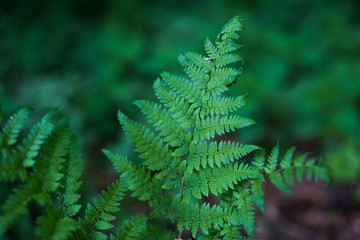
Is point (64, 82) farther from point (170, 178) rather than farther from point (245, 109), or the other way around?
point (170, 178)

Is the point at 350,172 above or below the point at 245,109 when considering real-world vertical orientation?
below

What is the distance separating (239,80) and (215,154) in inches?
136

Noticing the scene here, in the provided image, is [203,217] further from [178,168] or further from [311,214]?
[311,214]

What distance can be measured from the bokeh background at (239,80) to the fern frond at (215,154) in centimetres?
190

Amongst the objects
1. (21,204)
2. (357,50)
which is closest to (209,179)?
(21,204)

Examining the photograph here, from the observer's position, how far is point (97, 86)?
4711mm

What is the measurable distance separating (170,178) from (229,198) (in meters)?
0.30

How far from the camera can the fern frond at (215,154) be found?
133cm

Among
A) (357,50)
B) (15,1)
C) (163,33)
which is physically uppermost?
(357,50)

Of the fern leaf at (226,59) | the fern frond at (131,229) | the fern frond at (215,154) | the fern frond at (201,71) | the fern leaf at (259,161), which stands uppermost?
the fern leaf at (226,59)

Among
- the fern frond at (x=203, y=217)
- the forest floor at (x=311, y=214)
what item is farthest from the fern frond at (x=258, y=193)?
the forest floor at (x=311, y=214)

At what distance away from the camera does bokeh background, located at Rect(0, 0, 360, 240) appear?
3.39 m

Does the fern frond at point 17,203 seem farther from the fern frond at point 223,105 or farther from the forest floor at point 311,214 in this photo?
the forest floor at point 311,214

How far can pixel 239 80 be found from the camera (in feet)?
15.2
